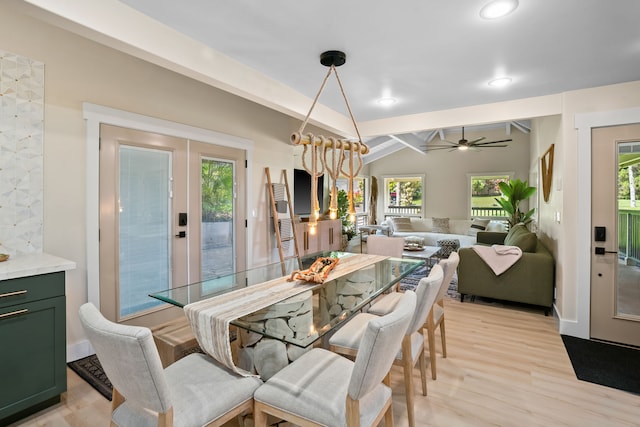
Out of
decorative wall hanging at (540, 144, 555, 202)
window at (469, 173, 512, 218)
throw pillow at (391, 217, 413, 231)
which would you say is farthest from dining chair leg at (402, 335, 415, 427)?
window at (469, 173, 512, 218)

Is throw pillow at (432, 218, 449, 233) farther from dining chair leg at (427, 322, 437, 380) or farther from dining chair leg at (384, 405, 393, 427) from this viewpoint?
dining chair leg at (384, 405, 393, 427)

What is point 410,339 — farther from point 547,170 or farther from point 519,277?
point 547,170

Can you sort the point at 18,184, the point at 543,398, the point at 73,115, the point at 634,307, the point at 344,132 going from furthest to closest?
the point at 344,132 < the point at 634,307 < the point at 73,115 < the point at 18,184 < the point at 543,398

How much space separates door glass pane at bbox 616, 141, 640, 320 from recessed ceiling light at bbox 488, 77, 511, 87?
1192 mm

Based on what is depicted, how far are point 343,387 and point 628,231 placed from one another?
3157 millimetres

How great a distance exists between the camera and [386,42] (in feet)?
7.03

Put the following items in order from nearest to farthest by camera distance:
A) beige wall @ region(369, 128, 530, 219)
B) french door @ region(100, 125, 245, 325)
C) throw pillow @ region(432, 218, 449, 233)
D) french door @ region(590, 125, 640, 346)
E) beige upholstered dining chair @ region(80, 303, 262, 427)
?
1. beige upholstered dining chair @ region(80, 303, 262, 427)
2. french door @ region(100, 125, 245, 325)
3. french door @ region(590, 125, 640, 346)
4. beige wall @ region(369, 128, 530, 219)
5. throw pillow @ region(432, 218, 449, 233)

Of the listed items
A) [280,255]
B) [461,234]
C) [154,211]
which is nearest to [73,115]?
[154,211]

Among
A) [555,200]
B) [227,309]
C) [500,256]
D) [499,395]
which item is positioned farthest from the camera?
[500,256]

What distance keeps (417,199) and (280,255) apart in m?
5.81

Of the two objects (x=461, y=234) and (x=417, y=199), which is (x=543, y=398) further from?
(x=417, y=199)

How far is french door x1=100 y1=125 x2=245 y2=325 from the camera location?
2.75m

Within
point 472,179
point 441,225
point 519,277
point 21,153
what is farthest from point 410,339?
point 472,179

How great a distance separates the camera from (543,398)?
6.87 ft
